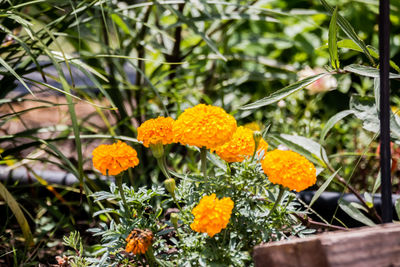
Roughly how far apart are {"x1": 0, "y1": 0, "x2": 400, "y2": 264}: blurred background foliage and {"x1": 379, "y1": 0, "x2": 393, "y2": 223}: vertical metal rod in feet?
1.41

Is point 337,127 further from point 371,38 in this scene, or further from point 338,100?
point 371,38

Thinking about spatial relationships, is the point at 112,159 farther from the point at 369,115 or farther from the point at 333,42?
the point at 369,115

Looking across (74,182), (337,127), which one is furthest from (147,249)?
(337,127)

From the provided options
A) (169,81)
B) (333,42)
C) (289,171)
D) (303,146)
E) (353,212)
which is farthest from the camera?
(169,81)

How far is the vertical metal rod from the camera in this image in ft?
1.87

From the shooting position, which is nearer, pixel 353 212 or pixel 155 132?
pixel 155 132

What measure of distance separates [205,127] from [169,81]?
72 cm

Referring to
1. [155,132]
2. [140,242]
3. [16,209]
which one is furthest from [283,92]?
[16,209]

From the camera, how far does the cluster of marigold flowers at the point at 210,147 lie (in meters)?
0.58

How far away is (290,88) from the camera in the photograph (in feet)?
2.45

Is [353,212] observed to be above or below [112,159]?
below

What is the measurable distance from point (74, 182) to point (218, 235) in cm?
65

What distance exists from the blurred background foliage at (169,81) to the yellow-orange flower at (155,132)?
0.35m

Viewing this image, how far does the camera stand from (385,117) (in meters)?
0.58
